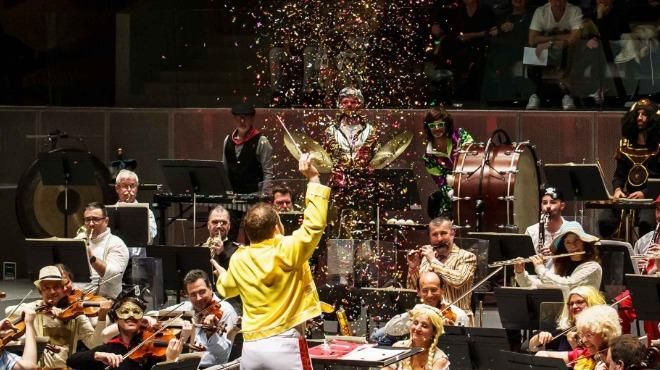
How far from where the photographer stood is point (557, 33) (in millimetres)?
15789

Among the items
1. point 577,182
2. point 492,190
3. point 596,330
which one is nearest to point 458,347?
point 596,330

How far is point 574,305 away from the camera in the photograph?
10.5 meters

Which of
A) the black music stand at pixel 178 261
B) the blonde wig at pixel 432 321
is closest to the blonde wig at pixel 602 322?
the blonde wig at pixel 432 321

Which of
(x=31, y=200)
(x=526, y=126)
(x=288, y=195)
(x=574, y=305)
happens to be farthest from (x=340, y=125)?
(x=574, y=305)

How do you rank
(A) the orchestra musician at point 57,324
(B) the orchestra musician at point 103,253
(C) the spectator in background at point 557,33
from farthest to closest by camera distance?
(C) the spectator in background at point 557,33 → (B) the orchestra musician at point 103,253 → (A) the orchestra musician at point 57,324

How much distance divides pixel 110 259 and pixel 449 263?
2.60m

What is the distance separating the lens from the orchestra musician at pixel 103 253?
41.0 feet

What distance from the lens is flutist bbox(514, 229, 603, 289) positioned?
1162 centimetres

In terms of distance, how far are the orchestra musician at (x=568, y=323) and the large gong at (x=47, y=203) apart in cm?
664

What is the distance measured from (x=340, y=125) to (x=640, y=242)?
3032 millimetres

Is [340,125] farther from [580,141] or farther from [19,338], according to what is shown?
[19,338]

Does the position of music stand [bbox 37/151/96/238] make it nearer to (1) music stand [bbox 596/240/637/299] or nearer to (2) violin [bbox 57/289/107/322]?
(2) violin [bbox 57/289/107/322]

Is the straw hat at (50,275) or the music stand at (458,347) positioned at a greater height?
the straw hat at (50,275)

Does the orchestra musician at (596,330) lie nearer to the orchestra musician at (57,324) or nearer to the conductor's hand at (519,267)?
the conductor's hand at (519,267)
